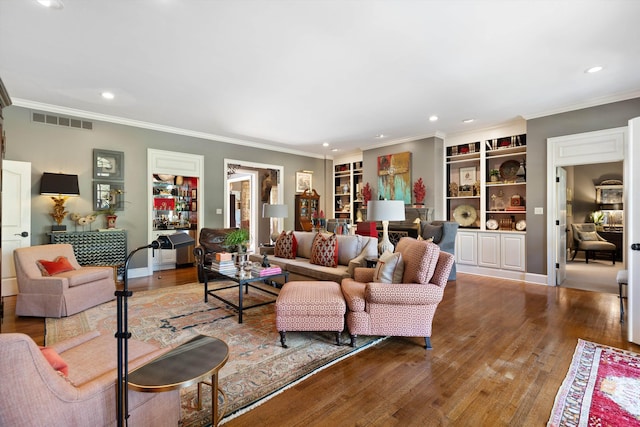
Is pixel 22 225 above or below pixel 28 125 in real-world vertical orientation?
below

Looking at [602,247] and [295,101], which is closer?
[295,101]

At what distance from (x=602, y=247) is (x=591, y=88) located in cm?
452

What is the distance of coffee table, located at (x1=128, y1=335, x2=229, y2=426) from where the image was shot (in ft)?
4.08

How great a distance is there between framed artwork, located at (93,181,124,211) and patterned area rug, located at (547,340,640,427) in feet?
19.7

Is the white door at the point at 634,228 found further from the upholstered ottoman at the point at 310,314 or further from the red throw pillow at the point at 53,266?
the red throw pillow at the point at 53,266

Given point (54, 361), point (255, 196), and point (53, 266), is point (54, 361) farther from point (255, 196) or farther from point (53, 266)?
point (255, 196)

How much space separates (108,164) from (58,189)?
0.84 meters

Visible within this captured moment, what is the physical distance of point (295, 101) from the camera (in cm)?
436

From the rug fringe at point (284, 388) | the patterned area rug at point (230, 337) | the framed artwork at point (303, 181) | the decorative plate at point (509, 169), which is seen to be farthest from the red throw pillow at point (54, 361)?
the framed artwork at point (303, 181)

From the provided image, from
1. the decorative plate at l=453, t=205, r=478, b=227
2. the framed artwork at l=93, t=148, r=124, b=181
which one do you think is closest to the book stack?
the framed artwork at l=93, t=148, r=124, b=181

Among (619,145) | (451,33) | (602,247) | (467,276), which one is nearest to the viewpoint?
(451,33)

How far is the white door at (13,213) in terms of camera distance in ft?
13.8

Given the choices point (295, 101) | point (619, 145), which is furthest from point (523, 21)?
point (619, 145)

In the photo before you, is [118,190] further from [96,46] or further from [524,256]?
[524,256]
